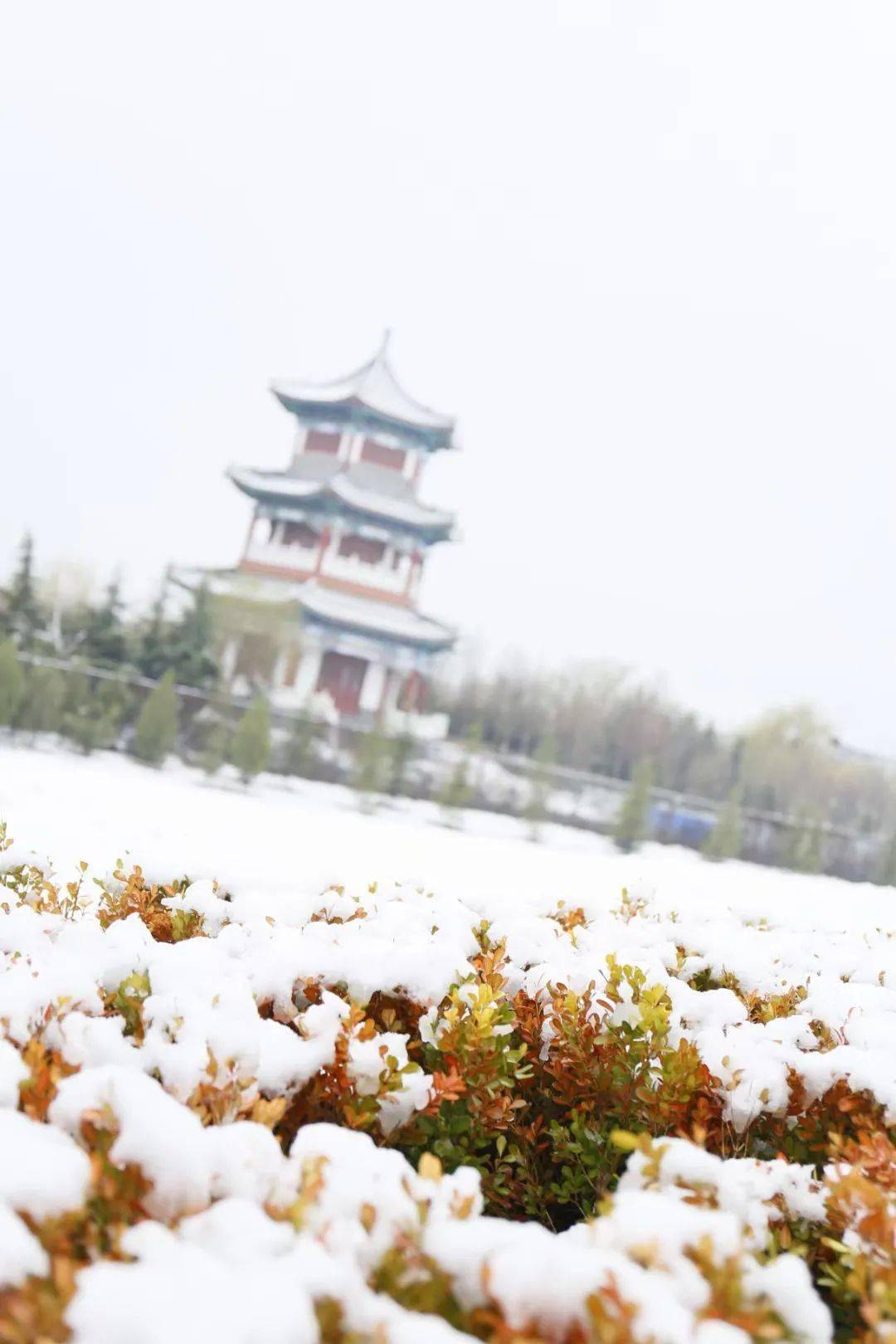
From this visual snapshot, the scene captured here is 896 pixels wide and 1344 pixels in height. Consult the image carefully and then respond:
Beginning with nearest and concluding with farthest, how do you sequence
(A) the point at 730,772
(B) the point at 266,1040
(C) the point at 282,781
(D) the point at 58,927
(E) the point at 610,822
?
(B) the point at 266,1040 → (D) the point at 58,927 → (C) the point at 282,781 → (E) the point at 610,822 → (A) the point at 730,772

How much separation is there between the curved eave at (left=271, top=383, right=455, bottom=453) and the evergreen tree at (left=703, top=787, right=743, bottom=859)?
12.1 meters

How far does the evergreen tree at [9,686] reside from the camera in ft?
53.3

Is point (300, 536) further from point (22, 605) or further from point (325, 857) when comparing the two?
point (325, 857)

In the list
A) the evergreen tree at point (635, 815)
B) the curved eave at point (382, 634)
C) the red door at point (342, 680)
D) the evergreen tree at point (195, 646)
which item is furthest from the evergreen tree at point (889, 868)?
the evergreen tree at point (195, 646)

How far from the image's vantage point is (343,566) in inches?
955

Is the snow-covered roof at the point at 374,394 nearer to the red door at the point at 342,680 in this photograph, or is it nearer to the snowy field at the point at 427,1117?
the red door at the point at 342,680

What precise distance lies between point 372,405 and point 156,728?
1143cm

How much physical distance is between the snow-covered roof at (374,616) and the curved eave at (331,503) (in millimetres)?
2031

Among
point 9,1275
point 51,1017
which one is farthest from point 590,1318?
point 51,1017

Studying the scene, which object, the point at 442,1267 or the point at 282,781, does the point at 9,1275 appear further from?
the point at 282,781

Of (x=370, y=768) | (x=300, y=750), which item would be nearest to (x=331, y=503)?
(x=300, y=750)

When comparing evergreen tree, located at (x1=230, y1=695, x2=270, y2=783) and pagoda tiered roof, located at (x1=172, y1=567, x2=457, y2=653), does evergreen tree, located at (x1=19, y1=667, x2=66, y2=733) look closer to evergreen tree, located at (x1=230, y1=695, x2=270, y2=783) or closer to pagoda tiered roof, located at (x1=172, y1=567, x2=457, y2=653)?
evergreen tree, located at (x1=230, y1=695, x2=270, y2=783)

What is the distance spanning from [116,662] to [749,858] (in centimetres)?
1465

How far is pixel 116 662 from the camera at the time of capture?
63.0 feet
